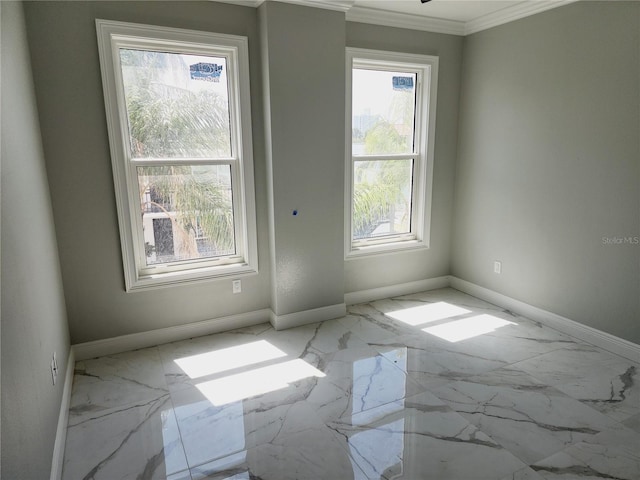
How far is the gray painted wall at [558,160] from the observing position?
8.81ft

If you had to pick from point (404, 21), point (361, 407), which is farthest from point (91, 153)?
point (404, 21)

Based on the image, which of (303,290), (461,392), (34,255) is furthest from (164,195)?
(461,392)

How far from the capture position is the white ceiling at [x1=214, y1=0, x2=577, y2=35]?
304 centimetres

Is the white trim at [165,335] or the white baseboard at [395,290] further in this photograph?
the white baseboard at [395,290]

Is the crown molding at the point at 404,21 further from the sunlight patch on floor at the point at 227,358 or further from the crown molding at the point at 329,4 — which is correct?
the sunlight patch on floor at the point at 227,358

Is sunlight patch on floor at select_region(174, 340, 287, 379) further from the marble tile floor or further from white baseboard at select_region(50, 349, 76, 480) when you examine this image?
white baseboard at select_region(50, 349, 76, 480)

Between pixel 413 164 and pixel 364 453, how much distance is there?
2.74 m

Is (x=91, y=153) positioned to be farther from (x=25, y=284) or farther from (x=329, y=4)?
(x=329, y=4)

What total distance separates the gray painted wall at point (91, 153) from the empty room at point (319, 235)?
13 mm

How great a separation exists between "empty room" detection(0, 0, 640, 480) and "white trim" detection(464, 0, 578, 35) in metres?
0.02

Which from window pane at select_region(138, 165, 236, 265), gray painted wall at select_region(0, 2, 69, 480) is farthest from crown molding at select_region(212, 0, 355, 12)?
gray painted wall at select_region(0, 2, 69, 480)

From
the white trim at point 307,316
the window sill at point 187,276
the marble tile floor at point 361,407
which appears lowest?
the marble tile floor at point 361,407

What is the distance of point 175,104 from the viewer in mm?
2896

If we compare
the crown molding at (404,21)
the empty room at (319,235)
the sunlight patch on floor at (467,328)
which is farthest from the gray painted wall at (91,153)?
the sunlight patch on floor at (467,328)
